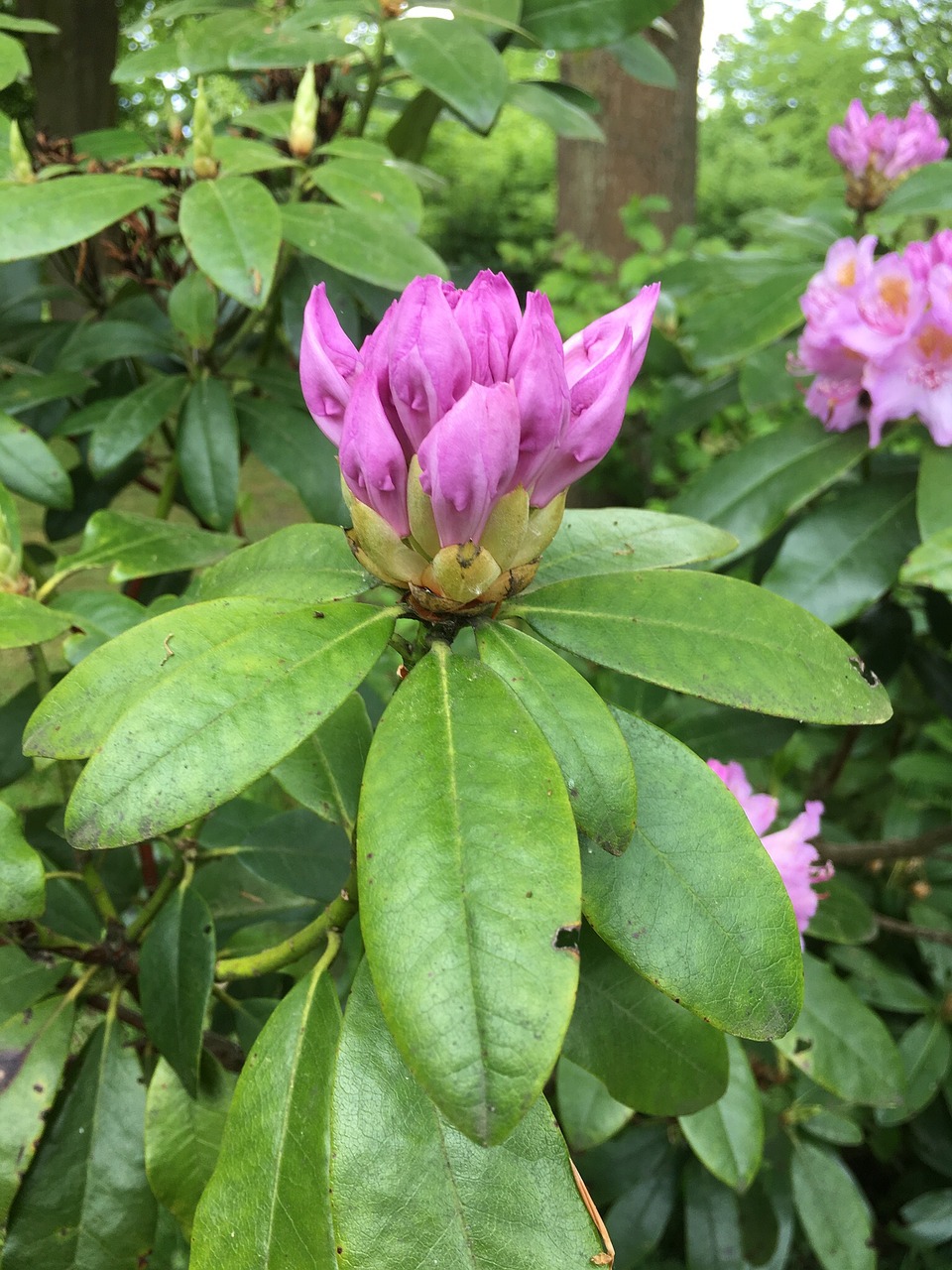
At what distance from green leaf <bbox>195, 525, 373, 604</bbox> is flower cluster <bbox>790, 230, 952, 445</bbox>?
71 centimetres

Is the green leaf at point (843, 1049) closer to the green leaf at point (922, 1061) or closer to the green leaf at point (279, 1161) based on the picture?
the green leaf at point (922, 1061)

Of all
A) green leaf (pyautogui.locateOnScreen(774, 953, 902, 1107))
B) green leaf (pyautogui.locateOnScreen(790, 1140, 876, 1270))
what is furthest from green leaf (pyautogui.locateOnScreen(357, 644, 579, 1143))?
green leaf (pyautogui.locateOnScreen(790, 1140, 876, 1270))

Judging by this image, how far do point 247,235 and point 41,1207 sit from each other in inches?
31.0

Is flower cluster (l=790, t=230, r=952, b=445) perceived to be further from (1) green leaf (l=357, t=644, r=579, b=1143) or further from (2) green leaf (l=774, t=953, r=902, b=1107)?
(1) green leaf (l=357, t=644, r=579, b=1143)

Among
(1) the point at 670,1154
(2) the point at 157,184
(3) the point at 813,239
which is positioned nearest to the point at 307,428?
(2) the point at 157,184

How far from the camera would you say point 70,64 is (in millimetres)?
4363

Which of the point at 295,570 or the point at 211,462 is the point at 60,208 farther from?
the point at 295,570

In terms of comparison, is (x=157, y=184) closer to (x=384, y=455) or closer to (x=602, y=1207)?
(x=384, y=455)

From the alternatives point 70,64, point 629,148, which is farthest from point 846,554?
point 70,64

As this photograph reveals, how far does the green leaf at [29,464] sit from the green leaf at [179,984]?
46 centimetres

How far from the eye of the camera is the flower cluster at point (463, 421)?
0.47 m

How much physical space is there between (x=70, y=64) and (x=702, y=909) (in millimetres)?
5200

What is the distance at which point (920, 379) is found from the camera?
104 cm

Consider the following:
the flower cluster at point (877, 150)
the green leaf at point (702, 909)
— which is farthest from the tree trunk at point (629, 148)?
the green leaf at point (702, 909)
